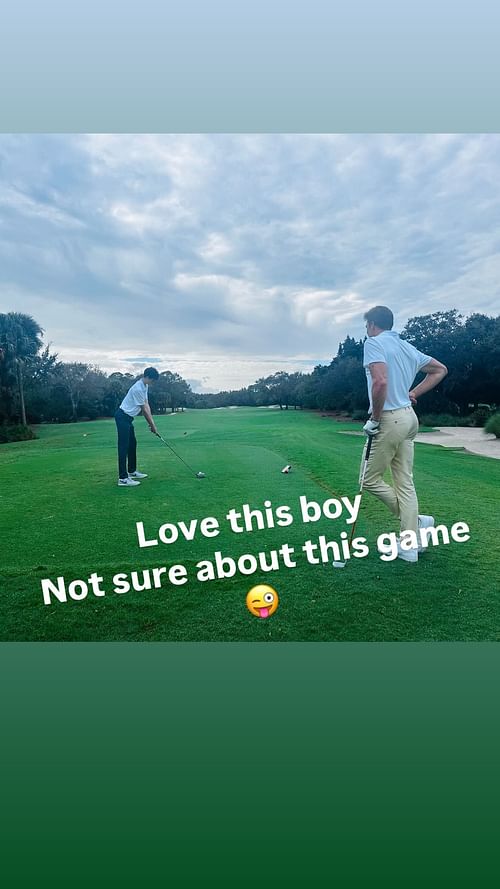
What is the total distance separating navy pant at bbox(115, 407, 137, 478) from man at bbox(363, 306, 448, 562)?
1621 mm

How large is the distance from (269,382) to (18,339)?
166 centimetres

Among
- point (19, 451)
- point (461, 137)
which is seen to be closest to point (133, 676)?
point (19, 451)

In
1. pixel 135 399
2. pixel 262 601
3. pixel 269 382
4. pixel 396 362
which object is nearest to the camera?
pixel 262 601

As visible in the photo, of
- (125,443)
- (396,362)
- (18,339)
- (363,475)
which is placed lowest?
(363,475)

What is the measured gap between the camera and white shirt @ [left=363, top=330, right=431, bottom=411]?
2643 mm

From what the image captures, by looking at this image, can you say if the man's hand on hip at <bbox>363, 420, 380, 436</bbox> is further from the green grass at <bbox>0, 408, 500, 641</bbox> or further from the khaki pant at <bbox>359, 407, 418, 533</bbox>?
the green grass at <bbox>0, 408, 500, 641</bbox>

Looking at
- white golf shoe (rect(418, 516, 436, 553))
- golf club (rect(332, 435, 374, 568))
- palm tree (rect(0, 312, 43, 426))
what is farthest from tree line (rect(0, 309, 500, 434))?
white golf shoe (rect(418, 516, 436, 553))

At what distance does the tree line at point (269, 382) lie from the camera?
2.82 metres

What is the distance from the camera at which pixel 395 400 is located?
2688 mm

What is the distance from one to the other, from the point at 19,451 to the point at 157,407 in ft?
3.15

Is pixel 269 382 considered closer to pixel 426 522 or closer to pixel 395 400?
pixel 395 400

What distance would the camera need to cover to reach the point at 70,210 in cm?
283

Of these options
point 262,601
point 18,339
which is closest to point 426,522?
point 262,601

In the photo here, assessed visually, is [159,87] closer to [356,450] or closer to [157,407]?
[157,407]
